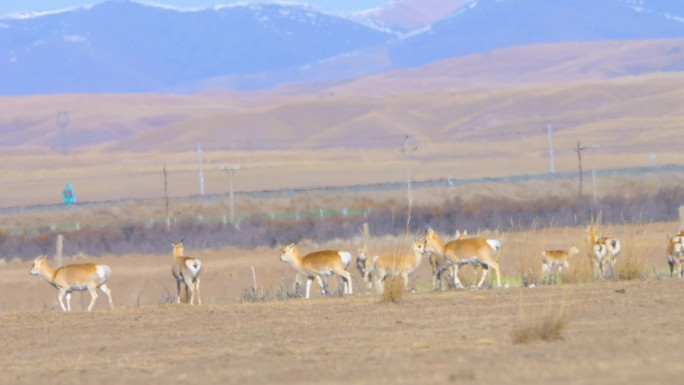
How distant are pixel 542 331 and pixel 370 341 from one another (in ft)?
6.74

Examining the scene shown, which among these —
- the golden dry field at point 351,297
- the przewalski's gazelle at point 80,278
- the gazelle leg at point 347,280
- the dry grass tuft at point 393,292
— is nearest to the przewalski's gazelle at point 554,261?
the golden dry field at point 351,297

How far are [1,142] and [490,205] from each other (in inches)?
5544

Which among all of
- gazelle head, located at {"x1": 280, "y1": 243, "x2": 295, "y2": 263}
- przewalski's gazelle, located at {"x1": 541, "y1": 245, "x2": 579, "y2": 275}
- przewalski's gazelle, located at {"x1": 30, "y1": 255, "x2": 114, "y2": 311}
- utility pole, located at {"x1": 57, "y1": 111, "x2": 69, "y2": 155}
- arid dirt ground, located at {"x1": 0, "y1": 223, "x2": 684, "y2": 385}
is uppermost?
utility pole, located at {"x1": 57, "y1": 111, "x2": 69, "y2": 155}

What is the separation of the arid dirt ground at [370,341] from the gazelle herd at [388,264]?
0.59 m

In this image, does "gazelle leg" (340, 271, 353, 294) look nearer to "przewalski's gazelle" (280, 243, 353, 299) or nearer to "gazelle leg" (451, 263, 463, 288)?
"przewalski's gazelle" (280, 243, 353, 299)

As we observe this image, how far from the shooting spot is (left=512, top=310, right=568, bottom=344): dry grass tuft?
1402 cm

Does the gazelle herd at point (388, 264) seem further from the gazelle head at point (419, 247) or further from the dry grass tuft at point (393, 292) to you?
the dry grass tuft at point (393, 292)

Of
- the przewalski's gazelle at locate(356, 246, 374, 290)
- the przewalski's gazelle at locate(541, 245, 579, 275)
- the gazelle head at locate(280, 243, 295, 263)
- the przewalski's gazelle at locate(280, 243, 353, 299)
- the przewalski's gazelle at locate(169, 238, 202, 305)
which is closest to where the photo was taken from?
the przewalski's gazelle at locate(169, 238, 202, 305)

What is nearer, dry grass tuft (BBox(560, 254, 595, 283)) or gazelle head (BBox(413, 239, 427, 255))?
dry grass tuft (BBox(560, 254, 595, 283))

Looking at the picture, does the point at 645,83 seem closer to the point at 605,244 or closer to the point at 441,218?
the point at 441,218

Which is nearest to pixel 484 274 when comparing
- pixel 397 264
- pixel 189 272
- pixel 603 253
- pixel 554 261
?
pixel 397 264

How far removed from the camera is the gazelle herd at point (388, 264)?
23500 mm

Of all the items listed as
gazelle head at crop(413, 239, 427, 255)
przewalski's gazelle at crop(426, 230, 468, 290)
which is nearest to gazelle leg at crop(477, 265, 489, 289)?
przewalski's gazelle at crop(426, 230, 468, 290)

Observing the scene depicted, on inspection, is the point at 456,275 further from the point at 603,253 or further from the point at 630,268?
the point at 630,268
